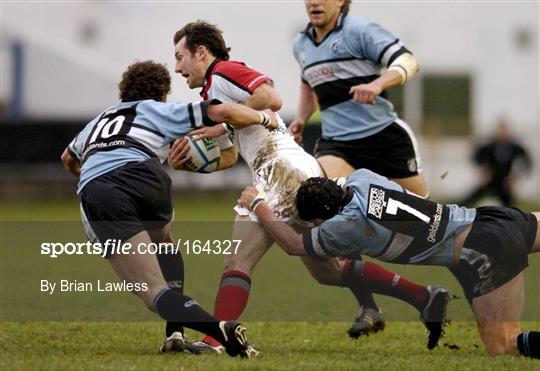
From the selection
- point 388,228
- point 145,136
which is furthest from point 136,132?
point 388,228

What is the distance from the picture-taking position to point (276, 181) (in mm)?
6629

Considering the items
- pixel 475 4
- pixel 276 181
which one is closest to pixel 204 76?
pixel 276 181

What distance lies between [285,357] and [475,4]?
78.3 ft

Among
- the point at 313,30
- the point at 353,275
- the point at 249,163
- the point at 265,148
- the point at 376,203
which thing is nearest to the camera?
the point at 376,203

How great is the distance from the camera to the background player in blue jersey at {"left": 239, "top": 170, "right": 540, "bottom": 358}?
6.01 meters

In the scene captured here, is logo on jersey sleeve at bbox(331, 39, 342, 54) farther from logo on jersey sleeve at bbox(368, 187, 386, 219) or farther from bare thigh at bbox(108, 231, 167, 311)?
bare thigh at bbox(108, 231, 167, 311)

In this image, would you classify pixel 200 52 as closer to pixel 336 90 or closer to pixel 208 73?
pixel 208 73

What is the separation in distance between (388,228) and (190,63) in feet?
5.58

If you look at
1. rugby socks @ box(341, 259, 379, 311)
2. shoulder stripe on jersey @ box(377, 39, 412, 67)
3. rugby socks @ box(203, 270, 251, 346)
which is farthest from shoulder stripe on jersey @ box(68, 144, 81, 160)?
shoulder stripe on jersey @ box(377, 39, 412, 67)

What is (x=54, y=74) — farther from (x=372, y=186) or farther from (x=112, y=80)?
(x=372, y=186)

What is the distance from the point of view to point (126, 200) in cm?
611

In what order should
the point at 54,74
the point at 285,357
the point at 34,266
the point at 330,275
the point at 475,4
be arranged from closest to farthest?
1. the point at 285,357
2. the point at 330,275
3. the point at 34,266
4. the point at 54,74
5. the point at 475,4

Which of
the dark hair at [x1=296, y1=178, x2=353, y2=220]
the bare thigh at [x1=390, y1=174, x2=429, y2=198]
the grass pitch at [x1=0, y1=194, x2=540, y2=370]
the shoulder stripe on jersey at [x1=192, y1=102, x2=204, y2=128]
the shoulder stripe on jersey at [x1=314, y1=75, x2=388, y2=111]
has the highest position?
the shoulder stripe on jersey at [x1=192, y1=102, x2=204, y2=128]

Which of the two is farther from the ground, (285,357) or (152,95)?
(152,95)
